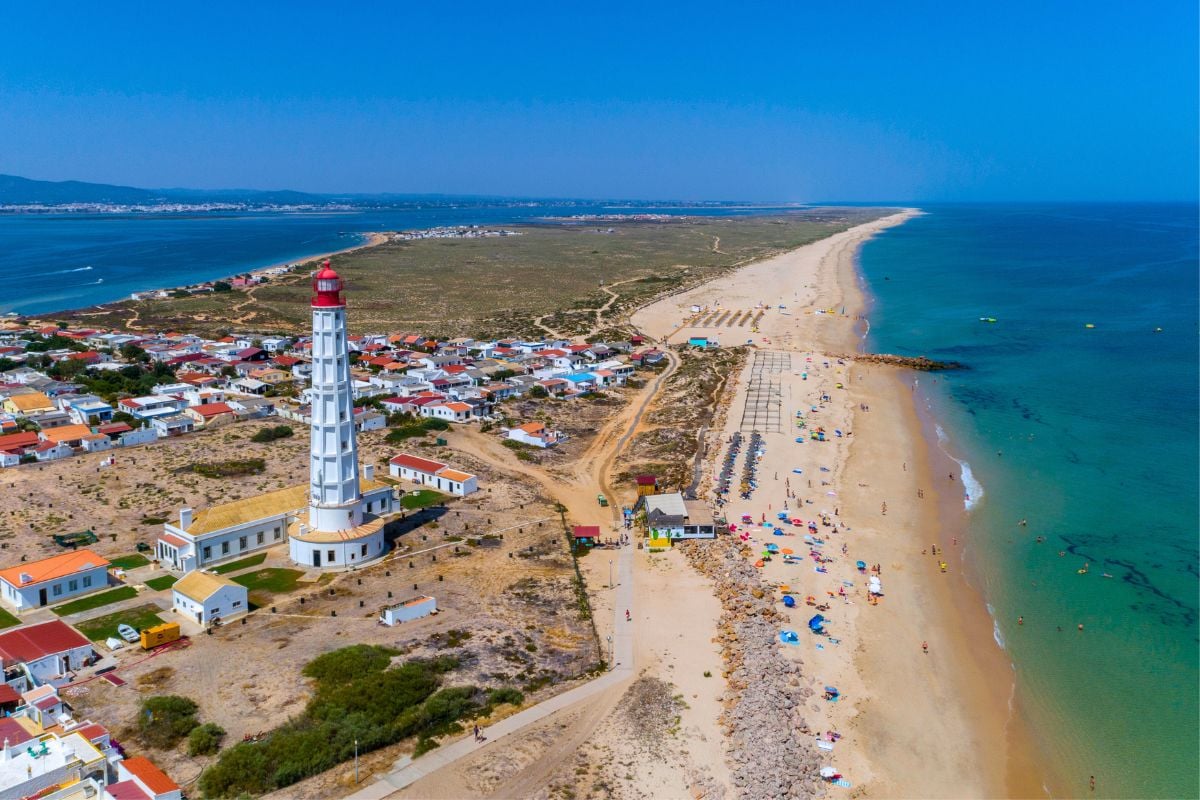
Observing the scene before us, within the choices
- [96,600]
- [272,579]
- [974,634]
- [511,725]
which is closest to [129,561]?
[96,600]

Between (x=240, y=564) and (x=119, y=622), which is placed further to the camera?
(x=240, y=564)

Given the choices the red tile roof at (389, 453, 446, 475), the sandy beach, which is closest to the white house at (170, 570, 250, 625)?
the red tile roof at (389, 453, 446, 475)

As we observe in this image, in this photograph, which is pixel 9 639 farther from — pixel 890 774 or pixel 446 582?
pixel 890 774

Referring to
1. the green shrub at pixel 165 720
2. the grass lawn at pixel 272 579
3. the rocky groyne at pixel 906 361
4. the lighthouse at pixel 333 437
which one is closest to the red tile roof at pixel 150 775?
the green shrub at pixel 165 720

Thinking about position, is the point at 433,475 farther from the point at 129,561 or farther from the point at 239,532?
the point at 129,561

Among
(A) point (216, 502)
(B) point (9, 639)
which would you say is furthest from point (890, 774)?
(A) point (216, 502)

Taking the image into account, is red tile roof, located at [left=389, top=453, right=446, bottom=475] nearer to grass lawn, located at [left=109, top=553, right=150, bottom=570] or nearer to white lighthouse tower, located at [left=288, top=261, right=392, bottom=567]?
white lighthouse tower, located at [left=288, top=261, right=392, bottom=567]
